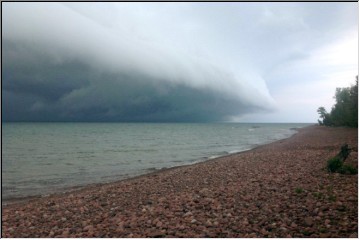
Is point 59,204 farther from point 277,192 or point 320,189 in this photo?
point 320,189

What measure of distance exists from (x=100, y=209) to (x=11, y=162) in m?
27.5

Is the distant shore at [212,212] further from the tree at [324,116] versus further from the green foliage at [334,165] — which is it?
the tree at [324,116]

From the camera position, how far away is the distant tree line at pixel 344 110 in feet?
214

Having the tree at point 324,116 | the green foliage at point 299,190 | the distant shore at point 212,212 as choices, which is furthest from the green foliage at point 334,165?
the tree at point 324,116

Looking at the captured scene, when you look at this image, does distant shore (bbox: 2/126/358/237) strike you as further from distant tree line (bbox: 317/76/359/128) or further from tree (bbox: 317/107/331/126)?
tree (bbox: 317/107/331/126)

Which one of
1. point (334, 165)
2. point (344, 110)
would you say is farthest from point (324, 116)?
point (334, 165)

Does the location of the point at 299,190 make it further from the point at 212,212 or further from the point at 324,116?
the point at 324,116

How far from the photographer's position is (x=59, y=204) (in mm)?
13461

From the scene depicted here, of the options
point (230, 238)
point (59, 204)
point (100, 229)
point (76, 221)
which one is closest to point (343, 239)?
point (230, 238)

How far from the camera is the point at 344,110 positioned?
282 ft

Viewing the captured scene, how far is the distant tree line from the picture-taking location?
65.2m

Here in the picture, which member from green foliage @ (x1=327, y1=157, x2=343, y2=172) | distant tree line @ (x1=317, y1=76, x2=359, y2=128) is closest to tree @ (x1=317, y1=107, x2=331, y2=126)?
distant tree line @ (x1=317, y1=76, x2=359, y2=128)

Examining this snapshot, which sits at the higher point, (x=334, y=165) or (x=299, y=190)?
(x=334, y=165)

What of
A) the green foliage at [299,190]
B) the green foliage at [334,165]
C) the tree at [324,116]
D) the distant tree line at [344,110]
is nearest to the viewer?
the green foliage at [299,190]
